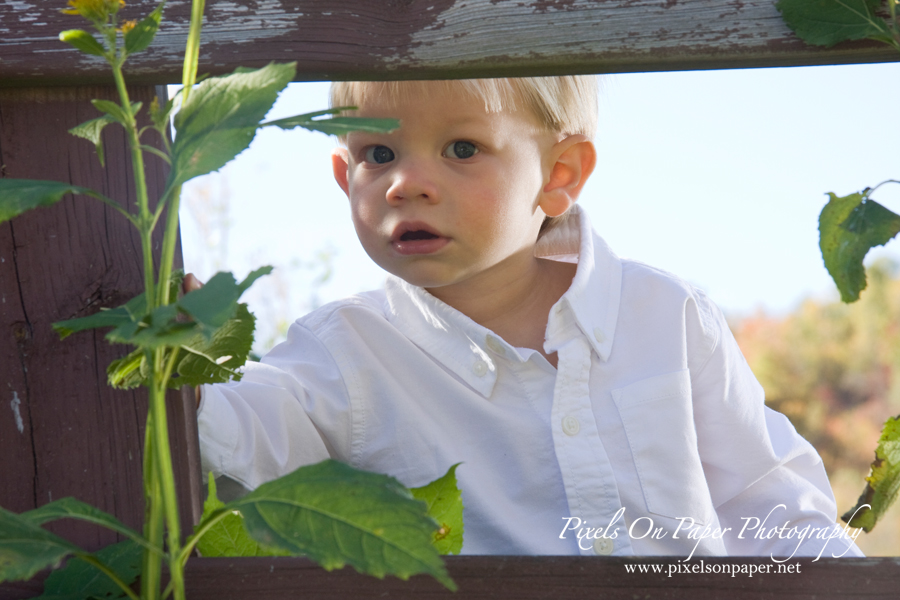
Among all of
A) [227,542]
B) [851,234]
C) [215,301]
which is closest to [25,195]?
[215,301]

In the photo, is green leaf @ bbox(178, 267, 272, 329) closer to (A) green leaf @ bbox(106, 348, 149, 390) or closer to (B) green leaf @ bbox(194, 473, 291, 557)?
(A) green leaf @ bbox(106, 348, 149, 390)

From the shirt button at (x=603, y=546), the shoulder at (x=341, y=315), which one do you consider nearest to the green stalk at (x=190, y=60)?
the shoulder at (x=341, y=315)

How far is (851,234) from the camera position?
2.97 ft

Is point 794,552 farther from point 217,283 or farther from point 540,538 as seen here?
point 217,283

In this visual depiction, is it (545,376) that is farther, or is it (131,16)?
(545,376)

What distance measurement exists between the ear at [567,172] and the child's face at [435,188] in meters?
0.19

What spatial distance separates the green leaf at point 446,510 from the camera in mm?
992

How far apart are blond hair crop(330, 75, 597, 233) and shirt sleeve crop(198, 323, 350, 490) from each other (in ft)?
1.61

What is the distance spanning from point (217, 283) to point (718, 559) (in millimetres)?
607

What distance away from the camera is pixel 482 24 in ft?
2.96

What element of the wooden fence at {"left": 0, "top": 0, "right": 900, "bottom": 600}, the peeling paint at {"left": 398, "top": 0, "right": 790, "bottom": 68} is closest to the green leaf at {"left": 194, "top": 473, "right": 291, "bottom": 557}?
the wooden fence at {"left": 0, "top": 0, "right": 900, "bottom": 600}

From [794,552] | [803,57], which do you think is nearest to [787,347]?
[794,552]

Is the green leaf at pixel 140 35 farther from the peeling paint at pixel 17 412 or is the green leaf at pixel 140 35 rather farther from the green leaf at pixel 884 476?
the green leaf at pixel 884 476

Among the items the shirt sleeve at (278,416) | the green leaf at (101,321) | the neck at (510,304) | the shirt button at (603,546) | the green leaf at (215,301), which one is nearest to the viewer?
the green leaf at (215,301)
